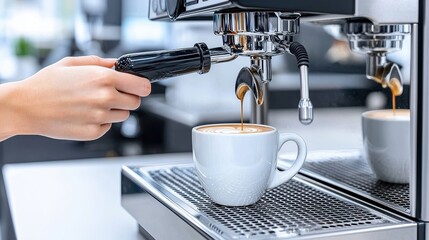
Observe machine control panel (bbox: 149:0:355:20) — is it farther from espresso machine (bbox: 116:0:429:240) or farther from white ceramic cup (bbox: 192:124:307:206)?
white ceramic cup (bbox: 192:124:307:206)

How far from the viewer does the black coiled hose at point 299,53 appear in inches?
22.1

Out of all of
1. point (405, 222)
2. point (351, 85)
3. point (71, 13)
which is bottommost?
point (405, 222)

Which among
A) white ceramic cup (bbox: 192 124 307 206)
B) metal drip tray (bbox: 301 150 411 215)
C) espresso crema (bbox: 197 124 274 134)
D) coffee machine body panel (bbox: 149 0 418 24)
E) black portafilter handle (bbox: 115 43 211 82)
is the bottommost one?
metal drip tray (bbox: 301 150 411 215)

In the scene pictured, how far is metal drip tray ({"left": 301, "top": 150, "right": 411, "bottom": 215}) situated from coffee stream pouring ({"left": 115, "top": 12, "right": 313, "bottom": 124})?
0.55 feet

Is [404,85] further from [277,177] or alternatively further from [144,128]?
[144,128]

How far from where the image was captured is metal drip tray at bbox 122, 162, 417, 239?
21.5 inches

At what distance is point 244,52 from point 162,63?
82 millimetres

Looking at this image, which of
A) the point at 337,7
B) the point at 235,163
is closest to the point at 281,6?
the point at 337,7

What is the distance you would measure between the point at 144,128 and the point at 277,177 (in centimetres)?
186

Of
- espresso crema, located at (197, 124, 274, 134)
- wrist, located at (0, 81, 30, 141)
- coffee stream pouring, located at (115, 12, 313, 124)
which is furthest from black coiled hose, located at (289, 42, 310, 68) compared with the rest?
wrist, located at (0, 81, 30, 141)

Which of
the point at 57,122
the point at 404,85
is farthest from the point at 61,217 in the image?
the point at 404,85

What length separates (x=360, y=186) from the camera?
27.9 inches

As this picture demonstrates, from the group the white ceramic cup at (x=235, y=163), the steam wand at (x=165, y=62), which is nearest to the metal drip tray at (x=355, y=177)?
the white ceramic cup at (x=235, y=163)

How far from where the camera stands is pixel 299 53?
57cm
